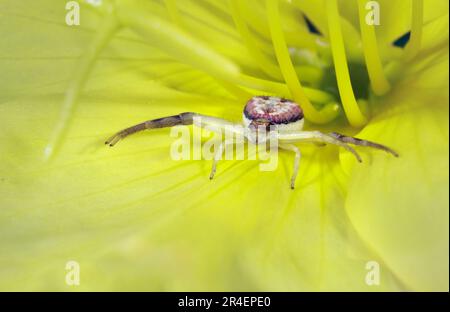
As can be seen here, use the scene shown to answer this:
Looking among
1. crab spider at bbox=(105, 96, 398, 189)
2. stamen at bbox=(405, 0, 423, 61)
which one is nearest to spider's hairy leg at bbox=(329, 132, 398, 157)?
crab spider at bbox=(105, 96, 398, 189)

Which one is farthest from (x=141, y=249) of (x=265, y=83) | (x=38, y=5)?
(x=38, y=5)

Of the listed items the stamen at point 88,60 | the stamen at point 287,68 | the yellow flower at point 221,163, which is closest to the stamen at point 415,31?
the yellow flower at point 221,163

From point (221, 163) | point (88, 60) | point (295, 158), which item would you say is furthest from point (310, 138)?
point (88, 60)

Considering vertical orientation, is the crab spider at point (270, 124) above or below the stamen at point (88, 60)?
below

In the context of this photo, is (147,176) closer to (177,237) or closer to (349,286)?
(177,237)

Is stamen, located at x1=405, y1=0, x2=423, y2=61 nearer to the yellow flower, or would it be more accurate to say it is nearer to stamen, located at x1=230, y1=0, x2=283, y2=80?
the yellow flower

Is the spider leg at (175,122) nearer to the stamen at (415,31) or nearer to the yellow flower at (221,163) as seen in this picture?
the yellow flower at (221,163)
